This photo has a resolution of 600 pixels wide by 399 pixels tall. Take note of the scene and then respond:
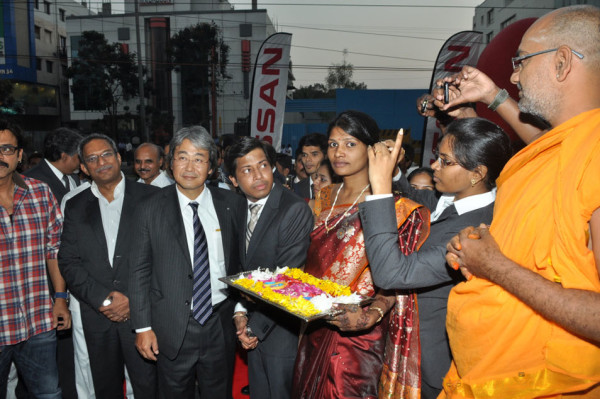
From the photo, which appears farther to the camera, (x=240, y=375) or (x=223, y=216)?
(x=240, y=375)

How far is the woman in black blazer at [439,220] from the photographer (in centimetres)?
166

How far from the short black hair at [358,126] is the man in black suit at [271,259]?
22.3 inches

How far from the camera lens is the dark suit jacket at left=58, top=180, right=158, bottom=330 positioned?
115 inches

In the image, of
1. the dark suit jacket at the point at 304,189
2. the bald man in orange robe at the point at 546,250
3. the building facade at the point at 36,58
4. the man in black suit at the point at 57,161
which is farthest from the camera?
the building facade at the point at 36,58

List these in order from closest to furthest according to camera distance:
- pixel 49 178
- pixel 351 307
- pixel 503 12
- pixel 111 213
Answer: pixel 351 307 → pixel 111 213 → pixel 49 178 → pixel 503 12

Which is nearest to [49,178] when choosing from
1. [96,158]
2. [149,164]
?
[149,164]

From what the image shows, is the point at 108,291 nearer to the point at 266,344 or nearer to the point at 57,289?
the point at 57,289

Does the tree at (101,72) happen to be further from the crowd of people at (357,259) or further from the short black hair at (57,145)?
the crowd of people at (357,259)

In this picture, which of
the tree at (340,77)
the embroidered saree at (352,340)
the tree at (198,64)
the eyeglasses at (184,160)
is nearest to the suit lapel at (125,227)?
the eyeglasses at (184,160)

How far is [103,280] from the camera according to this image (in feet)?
9.64

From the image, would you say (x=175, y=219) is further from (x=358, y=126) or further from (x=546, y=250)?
(x=546, y=250)

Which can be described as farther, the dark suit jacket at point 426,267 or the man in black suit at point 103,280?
the man in black suit at point 103,280

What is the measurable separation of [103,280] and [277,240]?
4.68 ft

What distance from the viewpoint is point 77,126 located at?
36.6 metres
